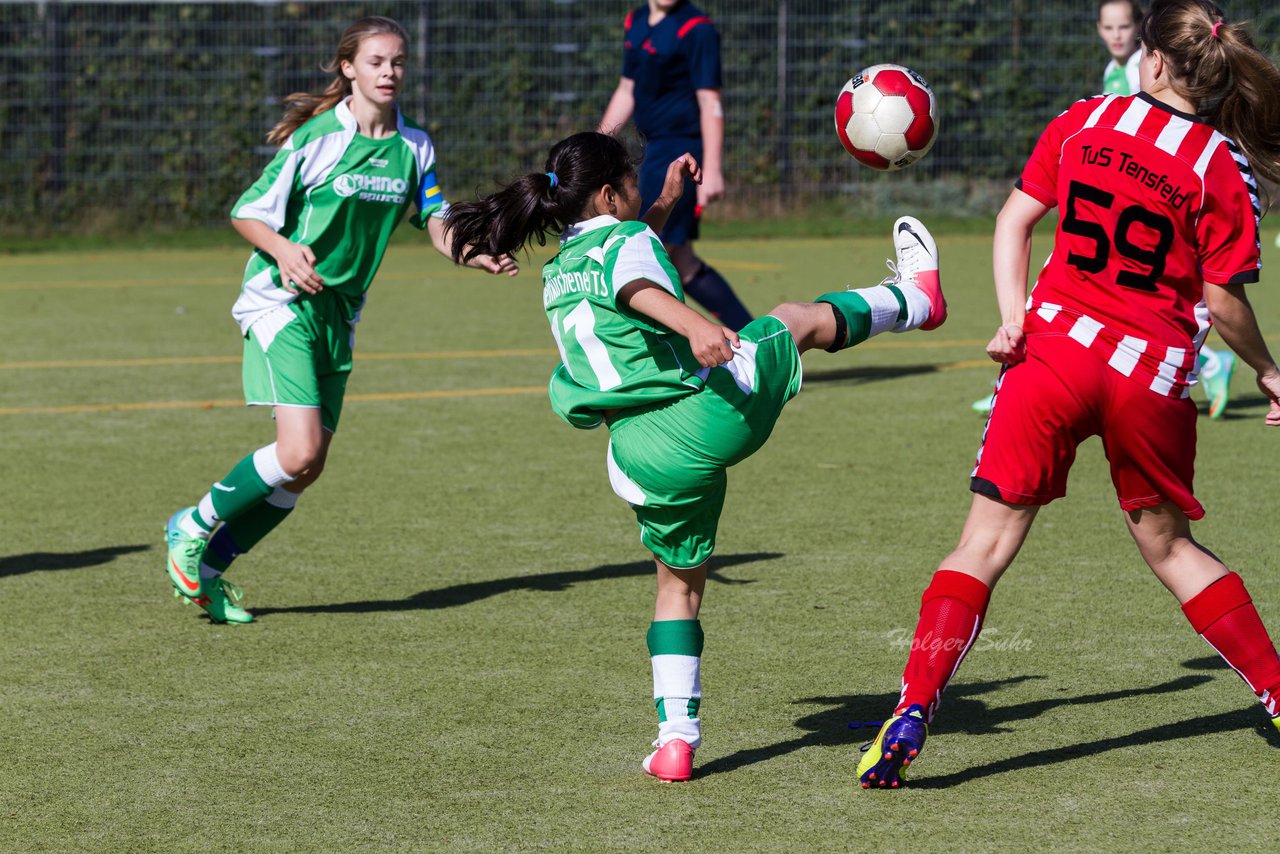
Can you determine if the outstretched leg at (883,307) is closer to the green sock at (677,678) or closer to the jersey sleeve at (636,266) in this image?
the jersey sleeve at (636,266)

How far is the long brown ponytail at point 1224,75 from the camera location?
4.07 meters

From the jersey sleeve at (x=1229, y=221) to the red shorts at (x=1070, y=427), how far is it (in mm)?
325

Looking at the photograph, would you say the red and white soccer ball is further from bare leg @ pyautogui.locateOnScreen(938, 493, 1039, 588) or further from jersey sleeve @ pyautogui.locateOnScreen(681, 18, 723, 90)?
jersey sleeve @ pyautogui.locateOnScreen(681, 18, 723, 90)

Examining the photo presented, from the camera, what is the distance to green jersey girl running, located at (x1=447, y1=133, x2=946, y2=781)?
4203 millimetres

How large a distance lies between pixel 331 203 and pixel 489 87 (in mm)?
16213

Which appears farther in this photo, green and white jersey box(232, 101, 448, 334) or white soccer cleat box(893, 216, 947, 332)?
green and white jersey box(232, 101, 448, 334)

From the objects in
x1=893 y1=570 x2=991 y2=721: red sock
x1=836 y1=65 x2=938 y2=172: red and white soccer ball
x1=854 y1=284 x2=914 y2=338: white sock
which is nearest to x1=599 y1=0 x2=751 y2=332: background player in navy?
x1=836 y1=65 x2=938 y2=172: red and white soccer ball

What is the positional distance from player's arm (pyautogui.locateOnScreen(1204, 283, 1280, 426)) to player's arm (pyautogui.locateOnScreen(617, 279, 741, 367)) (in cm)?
114

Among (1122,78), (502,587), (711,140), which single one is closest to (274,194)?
(502,587)

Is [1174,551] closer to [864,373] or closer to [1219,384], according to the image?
[1219,384]

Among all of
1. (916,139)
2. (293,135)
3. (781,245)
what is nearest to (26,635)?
(293,135)

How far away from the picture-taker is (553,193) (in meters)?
4.34

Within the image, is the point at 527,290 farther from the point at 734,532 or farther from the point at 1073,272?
the point at 1073,272

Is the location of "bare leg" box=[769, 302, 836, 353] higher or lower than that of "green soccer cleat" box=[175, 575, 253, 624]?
higher
